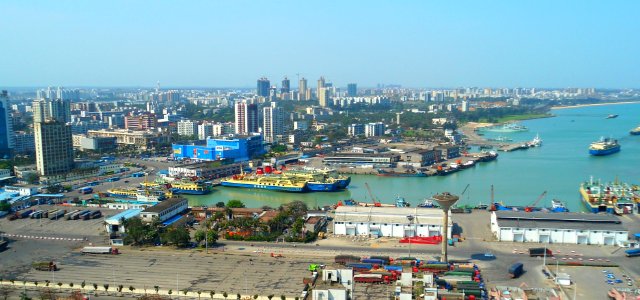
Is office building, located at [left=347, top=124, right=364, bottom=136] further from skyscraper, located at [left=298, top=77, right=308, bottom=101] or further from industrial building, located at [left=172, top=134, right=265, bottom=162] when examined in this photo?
skyscraper, located at [left=298, top=77, right=308, bottom=101]

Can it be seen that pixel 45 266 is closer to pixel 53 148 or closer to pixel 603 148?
pixel 53 148

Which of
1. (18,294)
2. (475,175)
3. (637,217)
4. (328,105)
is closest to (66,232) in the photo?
(18,294)

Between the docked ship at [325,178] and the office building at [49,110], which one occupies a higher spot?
the office building at [49,110]

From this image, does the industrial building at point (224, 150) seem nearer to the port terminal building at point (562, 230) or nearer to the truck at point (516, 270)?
the port terminal building at point (562, 230)

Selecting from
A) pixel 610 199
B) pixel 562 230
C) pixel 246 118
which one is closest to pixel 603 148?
pixel 610 199

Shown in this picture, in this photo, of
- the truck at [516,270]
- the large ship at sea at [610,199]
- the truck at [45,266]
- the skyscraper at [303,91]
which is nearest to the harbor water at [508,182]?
the large ship at sea at [610,199]

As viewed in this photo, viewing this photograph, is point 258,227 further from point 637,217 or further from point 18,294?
point 637,217
